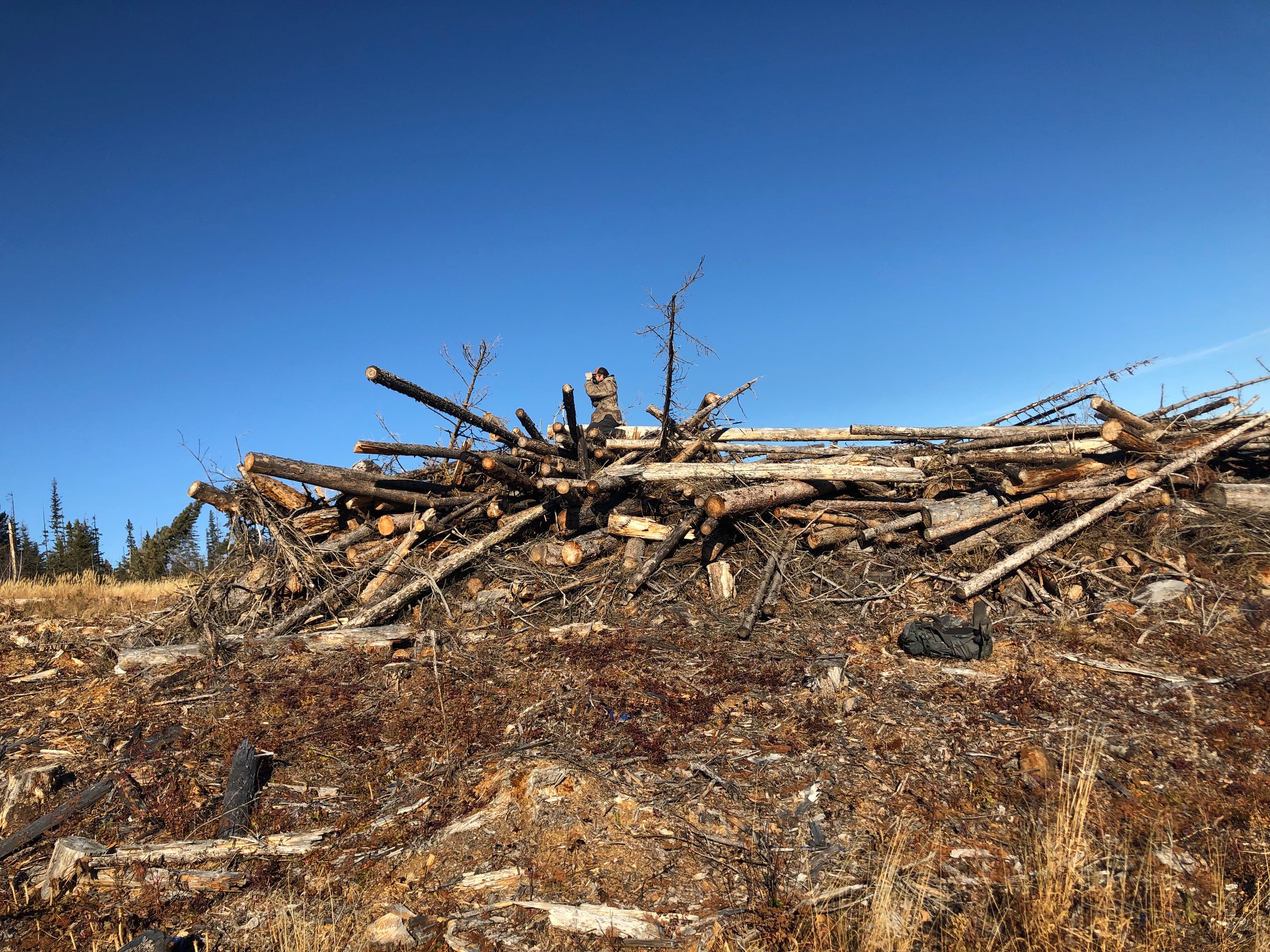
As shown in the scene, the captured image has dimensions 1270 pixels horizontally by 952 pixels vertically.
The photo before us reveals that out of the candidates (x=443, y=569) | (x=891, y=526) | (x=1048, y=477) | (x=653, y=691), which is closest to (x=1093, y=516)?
(x=1048, y=477)

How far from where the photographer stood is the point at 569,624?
875 cm

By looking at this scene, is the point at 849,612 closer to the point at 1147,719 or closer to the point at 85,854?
the point at 1147,719

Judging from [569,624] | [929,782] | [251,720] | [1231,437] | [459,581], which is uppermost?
[1231,437]

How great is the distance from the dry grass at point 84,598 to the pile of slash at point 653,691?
33.2 inches

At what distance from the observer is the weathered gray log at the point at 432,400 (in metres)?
7.98

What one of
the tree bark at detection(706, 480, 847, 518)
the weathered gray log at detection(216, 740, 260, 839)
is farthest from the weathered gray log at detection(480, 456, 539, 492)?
the weathered gray log at detection(216, 740, 260, 839)

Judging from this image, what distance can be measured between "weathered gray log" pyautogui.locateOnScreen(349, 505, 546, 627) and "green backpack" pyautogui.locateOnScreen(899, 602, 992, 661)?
536 cm

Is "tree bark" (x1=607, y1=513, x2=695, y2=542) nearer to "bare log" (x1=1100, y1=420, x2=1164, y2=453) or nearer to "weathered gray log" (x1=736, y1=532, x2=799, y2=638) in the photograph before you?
"weathered gray log" (x1=736, y1=532, x2=799, y2=638)

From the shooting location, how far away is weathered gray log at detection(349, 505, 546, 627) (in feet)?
29.6

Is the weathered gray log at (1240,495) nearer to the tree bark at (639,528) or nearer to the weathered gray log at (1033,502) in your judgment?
the weathered gray log at (1033,502)

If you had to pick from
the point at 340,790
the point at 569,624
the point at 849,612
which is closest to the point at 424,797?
the point at 340,790

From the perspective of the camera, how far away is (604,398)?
13422 mm

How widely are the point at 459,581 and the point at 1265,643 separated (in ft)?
31.3

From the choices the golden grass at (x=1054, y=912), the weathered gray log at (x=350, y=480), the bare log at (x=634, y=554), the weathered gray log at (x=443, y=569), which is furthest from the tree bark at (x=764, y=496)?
the golden grass at (x=1054, y=912)
